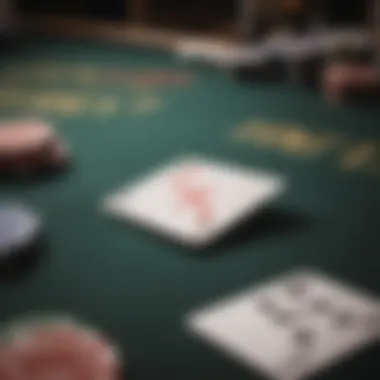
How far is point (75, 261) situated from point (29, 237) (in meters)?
0.08

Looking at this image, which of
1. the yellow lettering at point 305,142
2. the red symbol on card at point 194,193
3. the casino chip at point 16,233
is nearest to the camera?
the casino chip at point 16,233

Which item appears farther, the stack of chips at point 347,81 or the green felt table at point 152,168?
the stack of chips at point 347,81

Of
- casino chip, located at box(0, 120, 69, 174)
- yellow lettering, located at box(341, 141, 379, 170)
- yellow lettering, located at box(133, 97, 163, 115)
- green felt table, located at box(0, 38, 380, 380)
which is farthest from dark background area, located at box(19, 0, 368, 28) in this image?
casino chip, located at box(0, 120, 69, 174)

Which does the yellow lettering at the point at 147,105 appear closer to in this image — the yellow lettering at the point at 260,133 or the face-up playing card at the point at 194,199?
the yellow lettering at the point at 260,133

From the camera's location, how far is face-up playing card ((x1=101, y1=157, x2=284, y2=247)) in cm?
136

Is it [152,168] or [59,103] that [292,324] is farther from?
[59,103]

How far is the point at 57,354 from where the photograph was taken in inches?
39.4

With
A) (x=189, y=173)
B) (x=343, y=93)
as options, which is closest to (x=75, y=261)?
(x=189, y=173)

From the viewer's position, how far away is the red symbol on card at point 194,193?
1.39 metres

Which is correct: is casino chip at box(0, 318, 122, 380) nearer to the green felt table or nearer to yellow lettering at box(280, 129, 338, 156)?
the green felt table

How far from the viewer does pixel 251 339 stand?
42.0 inches

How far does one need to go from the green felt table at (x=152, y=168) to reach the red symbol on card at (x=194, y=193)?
0.06 meters

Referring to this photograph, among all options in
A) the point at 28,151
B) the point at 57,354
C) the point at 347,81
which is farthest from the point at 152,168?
the point at 57,354

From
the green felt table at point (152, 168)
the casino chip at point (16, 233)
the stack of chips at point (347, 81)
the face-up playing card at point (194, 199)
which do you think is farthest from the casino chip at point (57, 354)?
the stack of chips at point (347, 81)
